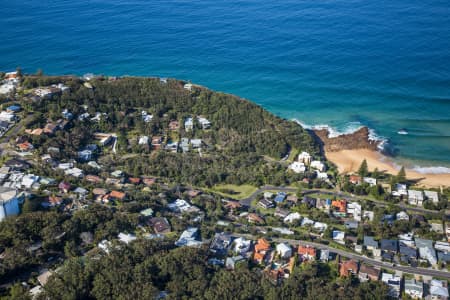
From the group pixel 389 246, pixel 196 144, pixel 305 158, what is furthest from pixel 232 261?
pixel 196 144

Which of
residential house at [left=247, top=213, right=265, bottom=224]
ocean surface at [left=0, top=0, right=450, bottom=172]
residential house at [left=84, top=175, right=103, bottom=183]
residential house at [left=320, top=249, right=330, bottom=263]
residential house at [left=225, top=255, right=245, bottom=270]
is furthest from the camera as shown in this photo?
ocean surface at [left=0, top=0, right=450, bottom=172]

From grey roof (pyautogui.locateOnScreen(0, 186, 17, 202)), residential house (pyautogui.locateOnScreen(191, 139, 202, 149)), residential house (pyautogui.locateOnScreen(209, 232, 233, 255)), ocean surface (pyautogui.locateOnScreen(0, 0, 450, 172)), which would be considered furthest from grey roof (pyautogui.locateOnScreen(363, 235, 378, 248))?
grey roof (pyautogui.locateOnScreen(0, 186, 17, 202))

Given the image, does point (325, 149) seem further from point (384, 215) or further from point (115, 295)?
point (115, 295)

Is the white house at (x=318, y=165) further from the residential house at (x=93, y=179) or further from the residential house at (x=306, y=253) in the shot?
the residential house at (x=93, y=179)

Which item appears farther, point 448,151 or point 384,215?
point 448,151

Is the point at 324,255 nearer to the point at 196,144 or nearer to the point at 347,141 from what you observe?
the point at 196,144

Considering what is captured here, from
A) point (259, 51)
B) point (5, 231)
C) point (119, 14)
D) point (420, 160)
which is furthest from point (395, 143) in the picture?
point (119, 14)

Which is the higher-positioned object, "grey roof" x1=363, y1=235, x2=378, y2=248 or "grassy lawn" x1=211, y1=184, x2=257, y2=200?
"grassy lawn" x1=211, y1=184, x2=257, y2=200

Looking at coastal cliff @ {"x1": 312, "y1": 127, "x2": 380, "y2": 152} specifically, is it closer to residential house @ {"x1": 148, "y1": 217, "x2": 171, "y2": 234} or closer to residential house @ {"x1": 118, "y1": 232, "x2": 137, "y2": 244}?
residential house @ {"x1": 148, "y1": 217, "x2": 171, "y2": 234}
